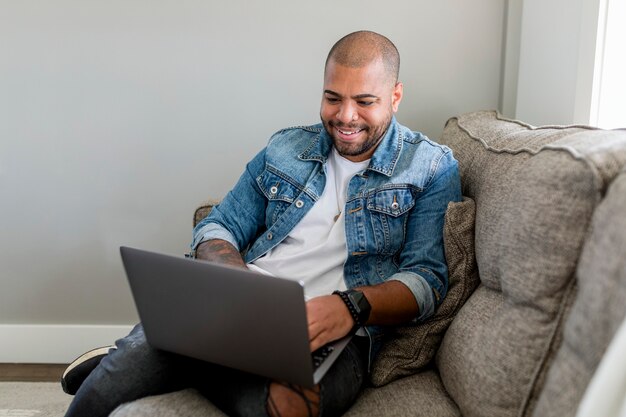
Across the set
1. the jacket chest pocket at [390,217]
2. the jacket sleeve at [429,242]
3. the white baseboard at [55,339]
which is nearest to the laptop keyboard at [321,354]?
the jacket sleeve at [429,242]

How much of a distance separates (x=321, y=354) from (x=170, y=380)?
0.35 metres

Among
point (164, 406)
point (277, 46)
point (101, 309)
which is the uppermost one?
point (277, 46)

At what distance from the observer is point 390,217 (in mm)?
1506

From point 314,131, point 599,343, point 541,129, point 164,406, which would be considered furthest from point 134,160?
point 599,343

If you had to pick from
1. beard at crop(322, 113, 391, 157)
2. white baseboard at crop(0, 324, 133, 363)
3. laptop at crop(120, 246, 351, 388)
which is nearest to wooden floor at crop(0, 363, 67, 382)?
white baseboard at crop(0, 324, 133, 363)

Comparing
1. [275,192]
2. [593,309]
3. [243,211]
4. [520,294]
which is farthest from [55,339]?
[593,309]

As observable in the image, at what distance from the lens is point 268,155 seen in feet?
5.50

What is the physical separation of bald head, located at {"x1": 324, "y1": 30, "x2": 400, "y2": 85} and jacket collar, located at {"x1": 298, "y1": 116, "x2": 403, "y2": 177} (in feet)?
0.46

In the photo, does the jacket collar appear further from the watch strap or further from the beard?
the watch strap

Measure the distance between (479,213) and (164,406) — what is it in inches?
29.4

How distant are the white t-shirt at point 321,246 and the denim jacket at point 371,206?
2 centimetres

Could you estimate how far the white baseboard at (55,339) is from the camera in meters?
2.38

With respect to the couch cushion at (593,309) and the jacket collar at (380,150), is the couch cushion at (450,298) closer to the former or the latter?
the jacket collar at (380,150)

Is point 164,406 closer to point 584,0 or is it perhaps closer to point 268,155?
point 268,155
